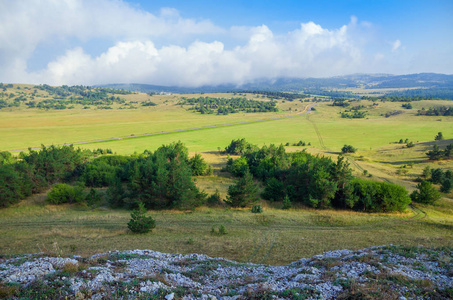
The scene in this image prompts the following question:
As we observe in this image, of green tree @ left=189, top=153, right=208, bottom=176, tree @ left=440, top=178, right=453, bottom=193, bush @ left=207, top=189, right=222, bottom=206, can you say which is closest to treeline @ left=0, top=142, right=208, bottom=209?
bush @ left=207, top=189, right=222, bottom=206

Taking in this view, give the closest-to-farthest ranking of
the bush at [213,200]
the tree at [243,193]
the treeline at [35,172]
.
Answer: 1. the treeline at [35,172]
2. the tree at [243,193]
3. the bush at [213,200]

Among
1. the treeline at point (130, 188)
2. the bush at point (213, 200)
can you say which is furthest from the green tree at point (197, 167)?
the bush at point (213, 200)

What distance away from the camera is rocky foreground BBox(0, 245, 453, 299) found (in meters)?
11.1

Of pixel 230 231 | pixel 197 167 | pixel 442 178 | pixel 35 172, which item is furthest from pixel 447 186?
pixel 35 172

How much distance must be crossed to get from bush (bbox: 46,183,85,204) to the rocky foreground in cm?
2540

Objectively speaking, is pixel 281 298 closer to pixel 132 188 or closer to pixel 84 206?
pixel 132 188

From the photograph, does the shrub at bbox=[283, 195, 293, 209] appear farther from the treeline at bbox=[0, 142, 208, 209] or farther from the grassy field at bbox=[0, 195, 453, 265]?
the treeline at bbox=[0, 142, 208, 209]

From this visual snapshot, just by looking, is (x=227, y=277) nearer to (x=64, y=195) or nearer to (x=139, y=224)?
(x=139, y=224)

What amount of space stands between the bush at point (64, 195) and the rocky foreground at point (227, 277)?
25.4 m

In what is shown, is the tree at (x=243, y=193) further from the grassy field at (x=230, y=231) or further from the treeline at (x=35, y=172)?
the treeline at (x=35, y=172)

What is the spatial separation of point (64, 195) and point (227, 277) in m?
34.7

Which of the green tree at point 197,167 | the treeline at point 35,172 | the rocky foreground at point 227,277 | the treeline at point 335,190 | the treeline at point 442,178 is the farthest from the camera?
the green tree at point 197,167

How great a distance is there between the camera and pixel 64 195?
38.2m

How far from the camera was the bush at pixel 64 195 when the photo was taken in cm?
3766
